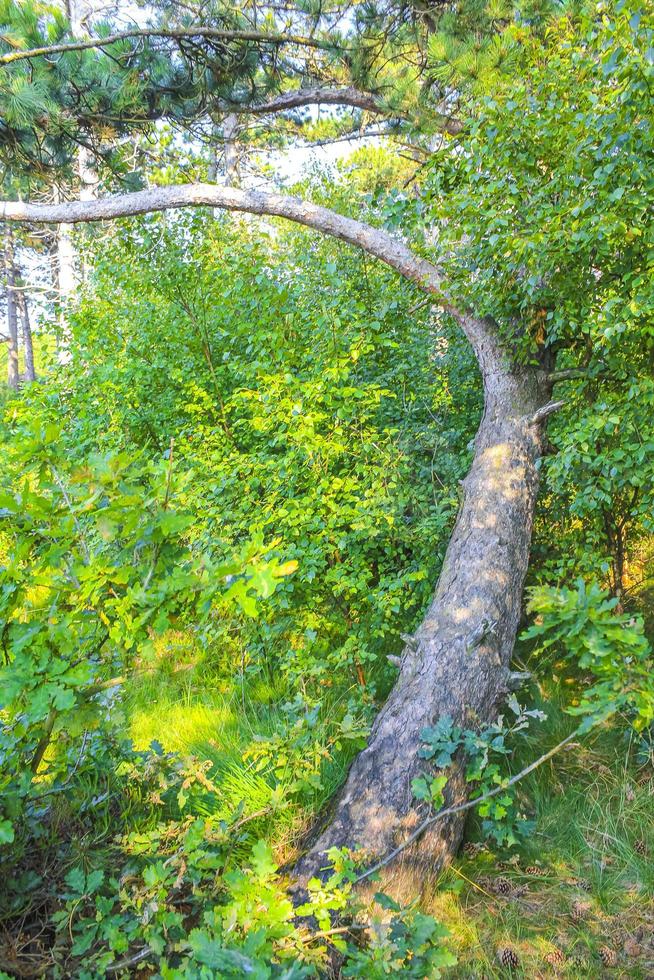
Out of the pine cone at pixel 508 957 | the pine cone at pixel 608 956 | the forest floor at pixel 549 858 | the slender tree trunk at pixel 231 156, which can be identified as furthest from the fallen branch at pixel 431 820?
the slender tree trunk at pixel 231 156

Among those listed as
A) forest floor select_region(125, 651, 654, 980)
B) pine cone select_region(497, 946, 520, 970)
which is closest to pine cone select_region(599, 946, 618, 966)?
forest floor select_region(125, 651, 654, 980)

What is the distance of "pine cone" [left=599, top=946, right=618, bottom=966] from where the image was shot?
185 centimetres

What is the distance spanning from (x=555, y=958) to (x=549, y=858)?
1.40ft

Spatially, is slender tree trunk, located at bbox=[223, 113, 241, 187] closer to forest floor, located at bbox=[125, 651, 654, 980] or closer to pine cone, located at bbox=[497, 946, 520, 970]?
forest floor, located at bbox=[125, 651, 654, 980]

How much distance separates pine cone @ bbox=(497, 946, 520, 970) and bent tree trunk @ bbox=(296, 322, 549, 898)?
32 centimetres

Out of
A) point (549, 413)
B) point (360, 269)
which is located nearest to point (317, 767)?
point (549, 413)

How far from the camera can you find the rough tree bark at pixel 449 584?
2201 millimetres

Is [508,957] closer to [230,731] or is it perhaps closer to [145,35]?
[230,731]

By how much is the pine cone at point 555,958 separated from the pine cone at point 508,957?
10cm

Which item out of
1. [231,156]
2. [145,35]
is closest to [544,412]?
[145,35]

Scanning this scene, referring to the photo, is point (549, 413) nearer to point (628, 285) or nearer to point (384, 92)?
point (628, 285)

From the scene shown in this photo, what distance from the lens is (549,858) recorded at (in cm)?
228

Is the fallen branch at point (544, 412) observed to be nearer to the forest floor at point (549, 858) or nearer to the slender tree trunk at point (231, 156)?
the forest floor at point (549, 858)

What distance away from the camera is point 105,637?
173 cm
